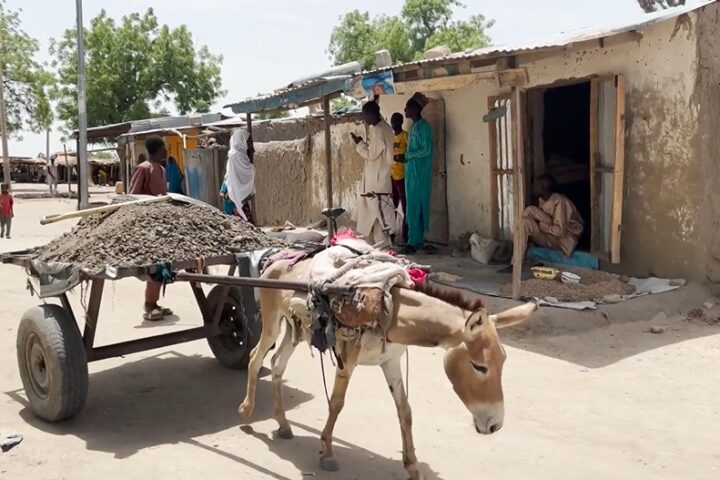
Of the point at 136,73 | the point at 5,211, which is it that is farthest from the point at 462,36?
the point at 5,211

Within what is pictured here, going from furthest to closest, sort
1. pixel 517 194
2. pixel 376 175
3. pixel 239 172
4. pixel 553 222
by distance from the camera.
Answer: pixel 239 172 → pixel 376 175 → pixel 553 222 → pixel 517 194

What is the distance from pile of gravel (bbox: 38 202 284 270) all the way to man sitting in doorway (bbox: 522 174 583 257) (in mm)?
4383

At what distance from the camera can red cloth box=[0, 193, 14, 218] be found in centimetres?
1529

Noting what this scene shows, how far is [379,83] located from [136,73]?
31504mm

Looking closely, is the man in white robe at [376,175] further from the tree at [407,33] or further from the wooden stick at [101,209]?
the tree at [407,33]

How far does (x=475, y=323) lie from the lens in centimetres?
321

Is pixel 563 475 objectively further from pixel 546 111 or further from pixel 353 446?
pixel 546 111

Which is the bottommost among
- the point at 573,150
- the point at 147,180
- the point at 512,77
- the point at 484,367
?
the point at 484,367

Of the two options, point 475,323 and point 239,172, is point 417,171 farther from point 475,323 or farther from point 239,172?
point 475,323

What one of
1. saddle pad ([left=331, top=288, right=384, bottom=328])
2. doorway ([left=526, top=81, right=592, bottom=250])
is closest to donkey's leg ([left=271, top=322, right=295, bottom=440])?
saddle pad ([left=331, top=288, right=384, bottom=328])

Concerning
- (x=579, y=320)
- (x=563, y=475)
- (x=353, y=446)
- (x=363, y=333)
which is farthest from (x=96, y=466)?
(x=579, y=320)

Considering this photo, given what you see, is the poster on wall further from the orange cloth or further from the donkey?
the donkey

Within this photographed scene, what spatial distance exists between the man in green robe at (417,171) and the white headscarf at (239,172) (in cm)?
333

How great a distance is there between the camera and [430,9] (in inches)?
1480
